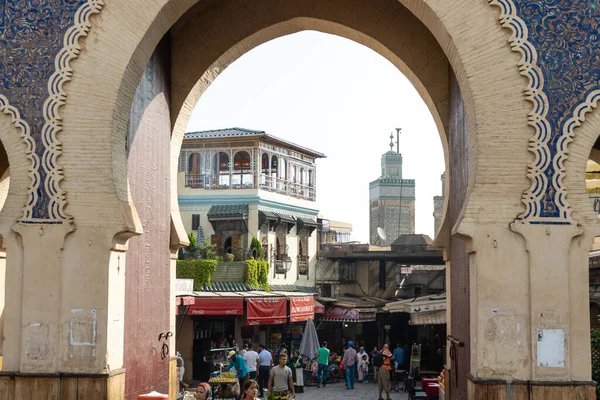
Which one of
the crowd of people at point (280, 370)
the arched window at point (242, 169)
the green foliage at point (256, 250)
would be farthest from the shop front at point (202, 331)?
the arched window at point (242, 169)

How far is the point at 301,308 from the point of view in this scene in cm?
2373

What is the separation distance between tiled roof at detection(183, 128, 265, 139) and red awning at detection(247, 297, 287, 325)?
7.31 meters

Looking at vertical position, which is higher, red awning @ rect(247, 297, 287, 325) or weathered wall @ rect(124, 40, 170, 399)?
weathered wall @ rect(124, 40, 170, 399)

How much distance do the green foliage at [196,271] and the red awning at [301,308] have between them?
2.24 meters

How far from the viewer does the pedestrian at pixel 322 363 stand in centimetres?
1998

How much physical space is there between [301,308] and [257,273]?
227 cm

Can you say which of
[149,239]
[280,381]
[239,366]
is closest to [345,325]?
[239,366]

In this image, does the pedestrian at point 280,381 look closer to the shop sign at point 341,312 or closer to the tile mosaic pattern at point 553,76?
the tile mosaic pattern at point 553,76

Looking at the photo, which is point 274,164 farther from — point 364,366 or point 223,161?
point 364,366

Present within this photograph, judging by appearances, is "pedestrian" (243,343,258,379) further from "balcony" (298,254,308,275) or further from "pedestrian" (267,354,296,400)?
"balcony" (298,254,308,275)

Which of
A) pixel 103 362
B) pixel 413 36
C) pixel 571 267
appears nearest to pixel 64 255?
pixel 103 362

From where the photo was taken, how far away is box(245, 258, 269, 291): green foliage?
24.9m

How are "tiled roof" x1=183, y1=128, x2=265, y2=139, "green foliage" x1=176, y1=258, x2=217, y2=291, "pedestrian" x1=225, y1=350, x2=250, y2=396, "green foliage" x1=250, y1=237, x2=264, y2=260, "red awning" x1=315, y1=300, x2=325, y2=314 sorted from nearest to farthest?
"pedestrian" x1=225, y1=350, x2=250, y2=396 < "green foliage" x1=176, y1=258, x2=217, y2=291 < "red awning" x1=315, y1=300, x2=325, y2=314 < "green foliage" x1=250, y1=237, x2=264, y2=260 < "tiled roof" x1=183, y1=128, x2=265, y2=139

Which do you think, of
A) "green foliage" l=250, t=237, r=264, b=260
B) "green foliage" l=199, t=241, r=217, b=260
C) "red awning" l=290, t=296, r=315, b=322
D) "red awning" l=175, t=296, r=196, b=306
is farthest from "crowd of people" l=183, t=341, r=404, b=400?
"green foliage" l=250, t=237, r=264, b=260
